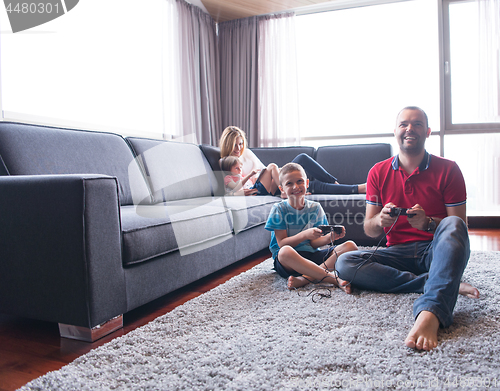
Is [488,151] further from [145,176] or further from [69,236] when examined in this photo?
[69,236]

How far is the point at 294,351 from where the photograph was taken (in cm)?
107

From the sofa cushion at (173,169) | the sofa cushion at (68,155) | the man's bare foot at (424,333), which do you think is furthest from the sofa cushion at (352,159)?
the man's bare foot at (424,333)

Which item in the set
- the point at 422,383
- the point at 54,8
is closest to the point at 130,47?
the point at 54,8

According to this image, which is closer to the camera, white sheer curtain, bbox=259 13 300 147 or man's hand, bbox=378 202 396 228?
man's hand, bbox=378 202 396 228

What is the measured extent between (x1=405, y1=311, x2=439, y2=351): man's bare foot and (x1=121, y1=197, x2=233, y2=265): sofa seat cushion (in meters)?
0.95

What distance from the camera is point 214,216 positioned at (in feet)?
6.24

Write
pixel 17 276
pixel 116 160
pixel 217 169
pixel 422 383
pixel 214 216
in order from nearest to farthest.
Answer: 1. pixel 422 383
2. pixel 17 276
3. pixel 214 216
4. pixel 116 160
5. pixel 217 169

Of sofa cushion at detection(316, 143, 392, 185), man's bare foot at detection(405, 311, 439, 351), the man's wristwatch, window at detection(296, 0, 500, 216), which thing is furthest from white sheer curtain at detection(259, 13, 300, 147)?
man's bare foot at detection(405, 311, 439, 351)

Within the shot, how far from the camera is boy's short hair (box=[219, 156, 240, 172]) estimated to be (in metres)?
3.03

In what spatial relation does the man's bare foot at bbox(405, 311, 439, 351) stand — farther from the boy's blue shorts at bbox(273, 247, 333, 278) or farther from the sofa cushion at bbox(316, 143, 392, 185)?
the sofa cushion at bbox(316, 143, 392, 185)

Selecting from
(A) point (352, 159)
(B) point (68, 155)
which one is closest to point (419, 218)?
(B) point (68, 155)

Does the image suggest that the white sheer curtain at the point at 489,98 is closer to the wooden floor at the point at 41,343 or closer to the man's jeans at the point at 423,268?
the man's jeans at the point at 423,268

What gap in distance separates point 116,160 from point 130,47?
167cm

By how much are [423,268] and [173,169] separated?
5.49 ft
